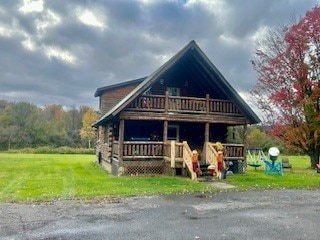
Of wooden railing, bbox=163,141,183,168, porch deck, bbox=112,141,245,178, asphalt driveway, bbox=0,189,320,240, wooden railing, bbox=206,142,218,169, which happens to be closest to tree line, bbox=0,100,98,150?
porch deck, bbox=112,141,245,178

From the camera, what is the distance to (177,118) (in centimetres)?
1841

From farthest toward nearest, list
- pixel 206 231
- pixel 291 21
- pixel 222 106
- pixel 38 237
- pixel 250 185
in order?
pixel 291 21, pixel 222 106, pixel 250 185, pixel 206 231, pixel 38 237

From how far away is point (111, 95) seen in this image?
87.7 ft

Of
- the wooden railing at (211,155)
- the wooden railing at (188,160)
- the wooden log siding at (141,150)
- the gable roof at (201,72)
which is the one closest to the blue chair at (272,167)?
the gable roof at (201,72)

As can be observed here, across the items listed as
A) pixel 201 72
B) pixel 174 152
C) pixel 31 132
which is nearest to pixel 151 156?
pixel 174 152

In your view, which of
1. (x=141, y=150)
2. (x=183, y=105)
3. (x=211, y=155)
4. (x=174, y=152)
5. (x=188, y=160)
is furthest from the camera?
(x=183, y=105)

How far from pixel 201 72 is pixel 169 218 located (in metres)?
13.0

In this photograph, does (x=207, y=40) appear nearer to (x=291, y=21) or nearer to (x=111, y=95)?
(x=291, y=21)

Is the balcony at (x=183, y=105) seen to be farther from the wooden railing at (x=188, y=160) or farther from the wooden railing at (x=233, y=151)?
the wooden railing at (x=188, y=160)

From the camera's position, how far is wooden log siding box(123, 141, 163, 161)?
58.0 feet

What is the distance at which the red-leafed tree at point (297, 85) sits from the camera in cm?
2319

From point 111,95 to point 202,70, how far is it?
919 cm

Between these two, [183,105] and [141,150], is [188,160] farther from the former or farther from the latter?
[183,105]

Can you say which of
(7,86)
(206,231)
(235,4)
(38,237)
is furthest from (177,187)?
(7,86)
